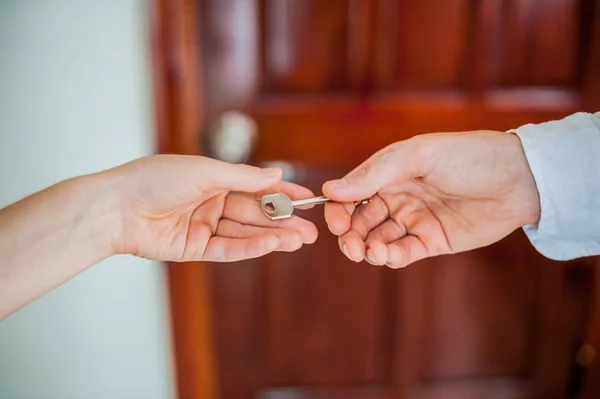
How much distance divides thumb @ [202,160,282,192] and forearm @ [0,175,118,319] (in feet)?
0.46

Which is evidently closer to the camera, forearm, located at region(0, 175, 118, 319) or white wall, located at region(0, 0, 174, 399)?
forearm, located at region(0, 175, 118, 319)

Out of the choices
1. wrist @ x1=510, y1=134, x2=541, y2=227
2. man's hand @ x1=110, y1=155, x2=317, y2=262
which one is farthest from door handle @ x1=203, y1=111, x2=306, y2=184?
wrist @ x1=510, y1=134, x2=541, y2=227

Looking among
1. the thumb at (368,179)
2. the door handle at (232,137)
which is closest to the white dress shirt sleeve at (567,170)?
the thumb at (368,179)

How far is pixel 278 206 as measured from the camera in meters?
0.75

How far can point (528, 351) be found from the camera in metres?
1.25

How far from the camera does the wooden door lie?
100 cm

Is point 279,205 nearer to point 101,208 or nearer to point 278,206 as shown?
point 278,206

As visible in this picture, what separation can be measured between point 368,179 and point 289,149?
37 centimetres

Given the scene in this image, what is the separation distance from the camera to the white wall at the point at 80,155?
95cm

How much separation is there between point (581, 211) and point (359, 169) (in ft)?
1.15

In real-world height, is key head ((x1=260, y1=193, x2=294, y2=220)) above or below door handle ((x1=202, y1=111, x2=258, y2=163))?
below

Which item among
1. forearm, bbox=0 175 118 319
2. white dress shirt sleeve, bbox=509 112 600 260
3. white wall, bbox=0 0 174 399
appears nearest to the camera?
forearm, bbox=0 175 118 319

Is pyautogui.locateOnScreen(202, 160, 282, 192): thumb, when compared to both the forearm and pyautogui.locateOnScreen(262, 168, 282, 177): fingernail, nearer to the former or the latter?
pyautogui.locateOnScreen(262, 168, 282, 177): fingernail

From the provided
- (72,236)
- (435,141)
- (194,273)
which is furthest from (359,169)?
(194,273)
